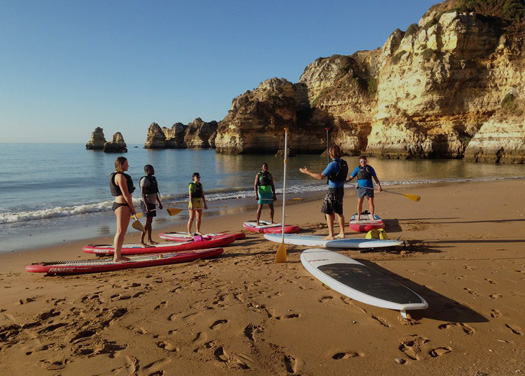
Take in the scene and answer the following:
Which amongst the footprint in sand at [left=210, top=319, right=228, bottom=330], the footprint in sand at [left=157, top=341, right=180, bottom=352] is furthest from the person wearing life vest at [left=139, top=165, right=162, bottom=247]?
the footprint in sand at [left=157, top=341, right=180, bottom=352]

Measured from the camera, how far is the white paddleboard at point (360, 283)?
3.37 meters

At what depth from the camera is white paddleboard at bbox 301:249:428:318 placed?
3369mm

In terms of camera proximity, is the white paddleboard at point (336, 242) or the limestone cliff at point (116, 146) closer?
the white paddleboard at point (336, 242)

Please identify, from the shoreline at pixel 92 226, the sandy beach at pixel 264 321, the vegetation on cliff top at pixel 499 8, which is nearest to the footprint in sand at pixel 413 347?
the sandy beach at pixel 264 321

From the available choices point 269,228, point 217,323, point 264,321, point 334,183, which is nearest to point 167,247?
point 269,228

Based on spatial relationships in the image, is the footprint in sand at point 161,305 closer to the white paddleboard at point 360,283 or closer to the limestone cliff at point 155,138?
the white paddleboard at point 360,283

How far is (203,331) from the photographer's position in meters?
3.23

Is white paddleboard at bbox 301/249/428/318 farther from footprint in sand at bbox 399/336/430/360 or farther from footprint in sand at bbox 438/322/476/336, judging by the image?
footprint in sand at bbox 399/336/430/360

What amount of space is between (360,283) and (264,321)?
4.18 ft

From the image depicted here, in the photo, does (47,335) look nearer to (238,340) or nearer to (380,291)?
(238,340)

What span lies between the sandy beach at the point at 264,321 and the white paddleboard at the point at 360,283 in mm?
138

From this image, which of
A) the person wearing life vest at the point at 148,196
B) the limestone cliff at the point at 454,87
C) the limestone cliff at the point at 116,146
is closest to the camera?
the person wearing life vest at the point at 148,196

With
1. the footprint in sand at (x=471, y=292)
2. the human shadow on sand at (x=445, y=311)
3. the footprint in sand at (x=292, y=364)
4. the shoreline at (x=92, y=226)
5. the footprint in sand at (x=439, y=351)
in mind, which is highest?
the footprint in sand at (x=471, y=292)

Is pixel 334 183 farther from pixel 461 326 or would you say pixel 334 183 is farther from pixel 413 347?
pixel 413 347
